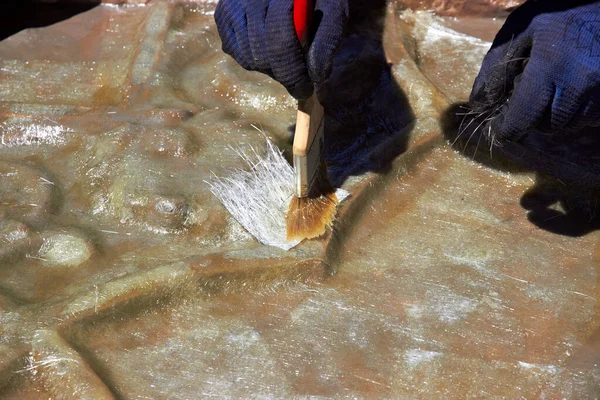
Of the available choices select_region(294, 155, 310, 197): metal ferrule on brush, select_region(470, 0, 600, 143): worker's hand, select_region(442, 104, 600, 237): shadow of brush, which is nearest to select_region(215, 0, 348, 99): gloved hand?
select_region(294, 155, 310, 197): metal ferrule on brush

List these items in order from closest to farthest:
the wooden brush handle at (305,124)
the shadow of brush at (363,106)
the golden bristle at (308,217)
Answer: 1. the wooden brush handle at (305,124)
2. the golden bristle at (308,217)
3. the shadow of brush at (363,106)

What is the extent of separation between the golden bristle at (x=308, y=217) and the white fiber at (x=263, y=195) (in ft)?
0.15

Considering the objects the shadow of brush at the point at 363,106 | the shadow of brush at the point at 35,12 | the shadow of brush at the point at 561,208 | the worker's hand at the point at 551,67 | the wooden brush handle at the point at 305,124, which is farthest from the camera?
the shadow of brush at the point at 35,12

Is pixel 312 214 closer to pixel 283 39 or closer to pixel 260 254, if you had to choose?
Result: pixel 260 254

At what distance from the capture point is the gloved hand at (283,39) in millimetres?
2756

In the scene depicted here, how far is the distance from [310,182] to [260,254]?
399 mm

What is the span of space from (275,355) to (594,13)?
1814mm

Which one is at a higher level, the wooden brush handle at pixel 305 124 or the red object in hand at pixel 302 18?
the red object in hand at pixel 302 18

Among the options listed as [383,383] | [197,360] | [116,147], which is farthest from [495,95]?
[116,147]

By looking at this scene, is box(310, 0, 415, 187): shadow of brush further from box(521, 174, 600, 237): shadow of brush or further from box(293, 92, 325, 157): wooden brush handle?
box(521, 174, 600, 237): shadow of brush

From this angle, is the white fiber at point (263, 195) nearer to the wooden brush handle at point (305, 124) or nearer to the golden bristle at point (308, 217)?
the golden bristle at point (308, 217)

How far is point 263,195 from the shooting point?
3434 mm

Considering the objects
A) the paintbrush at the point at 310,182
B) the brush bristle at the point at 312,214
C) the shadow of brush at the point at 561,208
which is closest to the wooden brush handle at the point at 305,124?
the paintbrush at the point at 310,182

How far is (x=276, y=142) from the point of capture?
12.7 feet
